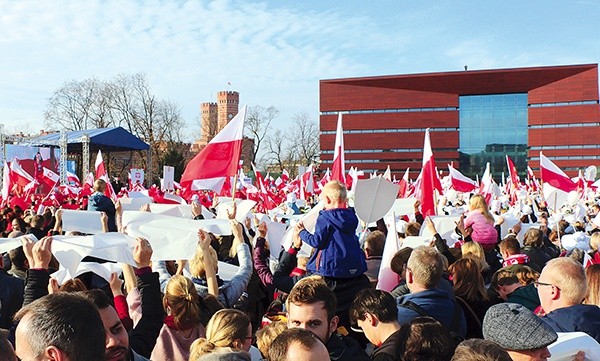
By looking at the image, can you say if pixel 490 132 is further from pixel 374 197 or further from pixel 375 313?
pixel 375 313

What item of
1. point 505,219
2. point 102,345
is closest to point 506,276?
point 102,345

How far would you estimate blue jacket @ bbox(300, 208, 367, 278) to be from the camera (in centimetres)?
469

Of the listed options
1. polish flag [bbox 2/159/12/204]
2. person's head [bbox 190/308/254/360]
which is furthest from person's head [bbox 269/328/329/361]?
polish flag [bbox 2/159/12/204]

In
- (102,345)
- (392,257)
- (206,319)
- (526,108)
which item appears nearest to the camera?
(102,345)

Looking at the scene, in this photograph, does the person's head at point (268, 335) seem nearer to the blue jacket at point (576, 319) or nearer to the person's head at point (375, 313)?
the person's head at point (375, 313)

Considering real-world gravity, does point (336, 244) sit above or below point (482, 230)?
above

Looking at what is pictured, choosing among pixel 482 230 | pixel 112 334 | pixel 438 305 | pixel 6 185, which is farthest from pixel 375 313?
pixel 6 185

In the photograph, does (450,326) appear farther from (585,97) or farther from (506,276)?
(585,97)

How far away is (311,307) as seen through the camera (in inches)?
131

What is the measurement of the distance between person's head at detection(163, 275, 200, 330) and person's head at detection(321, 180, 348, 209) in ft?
5.17

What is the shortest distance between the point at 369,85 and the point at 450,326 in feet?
221

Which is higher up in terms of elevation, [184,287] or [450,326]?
[184,287]

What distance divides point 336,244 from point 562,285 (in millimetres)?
1678

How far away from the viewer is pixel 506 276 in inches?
184
